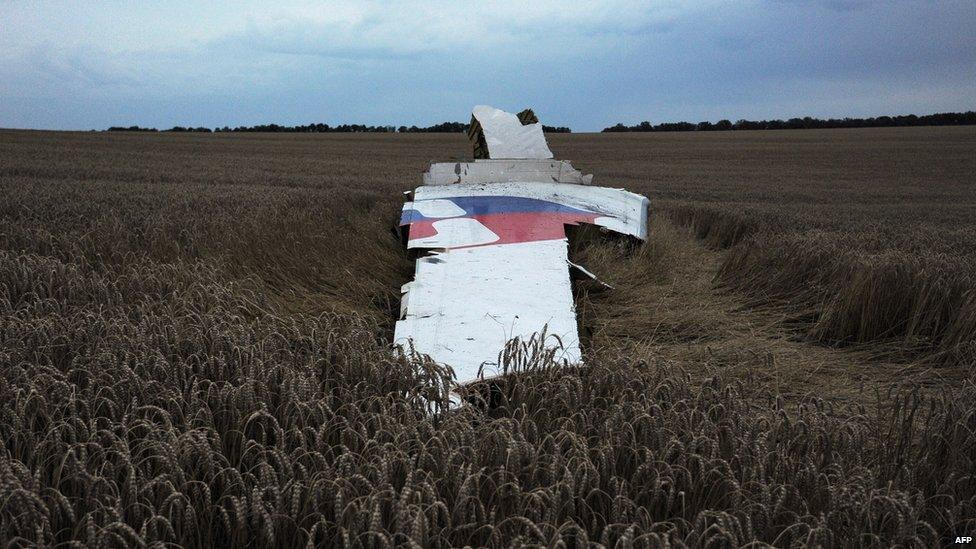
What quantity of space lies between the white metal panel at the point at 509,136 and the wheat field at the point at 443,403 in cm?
367

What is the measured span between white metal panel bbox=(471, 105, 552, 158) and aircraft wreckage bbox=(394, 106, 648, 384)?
2 cm

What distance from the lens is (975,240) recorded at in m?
6.38

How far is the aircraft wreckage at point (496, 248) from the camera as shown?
3.66 meters

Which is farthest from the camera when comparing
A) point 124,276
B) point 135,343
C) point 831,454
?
point 124,276

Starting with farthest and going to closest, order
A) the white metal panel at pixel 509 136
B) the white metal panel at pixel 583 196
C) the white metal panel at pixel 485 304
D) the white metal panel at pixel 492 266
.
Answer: the white metal panel at pixel 509 136 → the white metal panel at pixel 583 196 → the white metal panel at pixel 492 266 → the white metal panel at pixel 485 304

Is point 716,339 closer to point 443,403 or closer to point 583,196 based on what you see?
point 443,403

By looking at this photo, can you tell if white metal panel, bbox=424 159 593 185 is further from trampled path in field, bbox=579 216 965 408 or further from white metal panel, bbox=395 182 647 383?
trampled path in field, bbox=579 216 965 408

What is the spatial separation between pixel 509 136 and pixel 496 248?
4839 mm

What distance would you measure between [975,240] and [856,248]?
1444 mm

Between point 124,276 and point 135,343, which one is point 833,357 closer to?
point 135,343

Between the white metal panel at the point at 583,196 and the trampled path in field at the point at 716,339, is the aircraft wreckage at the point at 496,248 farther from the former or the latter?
the trampled path in field at the point at 716,339

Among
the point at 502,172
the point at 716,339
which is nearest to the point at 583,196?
the point at 502,172

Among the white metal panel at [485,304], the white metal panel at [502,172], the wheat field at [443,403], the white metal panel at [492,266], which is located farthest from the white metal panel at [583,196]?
the white metal panel at [485,304]

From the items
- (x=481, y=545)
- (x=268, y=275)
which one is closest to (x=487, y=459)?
(x=481, y=545)
